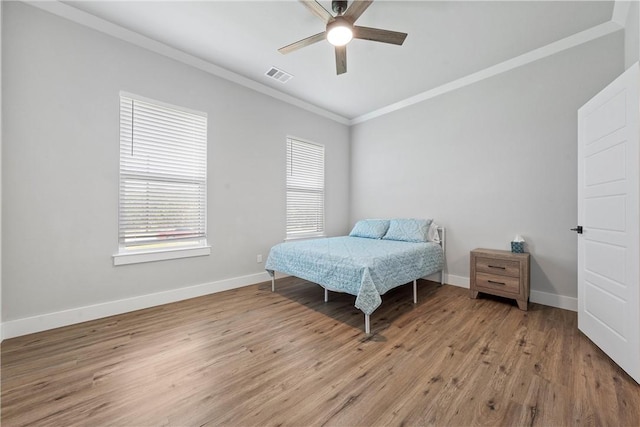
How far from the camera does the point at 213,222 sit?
3.26m

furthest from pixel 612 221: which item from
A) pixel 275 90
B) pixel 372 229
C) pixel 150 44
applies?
pixel 150 44

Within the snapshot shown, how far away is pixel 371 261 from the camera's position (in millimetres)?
2285

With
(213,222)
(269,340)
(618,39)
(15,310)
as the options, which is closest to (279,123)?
(213,222)

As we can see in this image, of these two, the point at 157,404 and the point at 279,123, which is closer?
the point at 157,404

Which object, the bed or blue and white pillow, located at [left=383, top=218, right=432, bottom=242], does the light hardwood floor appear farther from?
blue and white pillow, located at [left=383, top=218, right=432, bottom=242]

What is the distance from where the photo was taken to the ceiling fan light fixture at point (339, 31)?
2055 millimetres

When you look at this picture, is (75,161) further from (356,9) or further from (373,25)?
(373,25)

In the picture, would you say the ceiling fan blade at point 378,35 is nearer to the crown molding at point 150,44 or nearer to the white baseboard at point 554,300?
the crown molding at point 150,44

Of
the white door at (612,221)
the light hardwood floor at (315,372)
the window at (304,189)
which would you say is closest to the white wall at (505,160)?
the white door at (612,221)

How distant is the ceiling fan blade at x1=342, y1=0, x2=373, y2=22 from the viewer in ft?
6.08

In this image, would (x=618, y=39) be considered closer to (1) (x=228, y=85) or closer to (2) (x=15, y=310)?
(1) (x=228, y=85)

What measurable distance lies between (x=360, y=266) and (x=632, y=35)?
10.1 ft

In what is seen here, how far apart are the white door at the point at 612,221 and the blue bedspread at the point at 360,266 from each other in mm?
1364

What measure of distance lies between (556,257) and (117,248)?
4717mm
